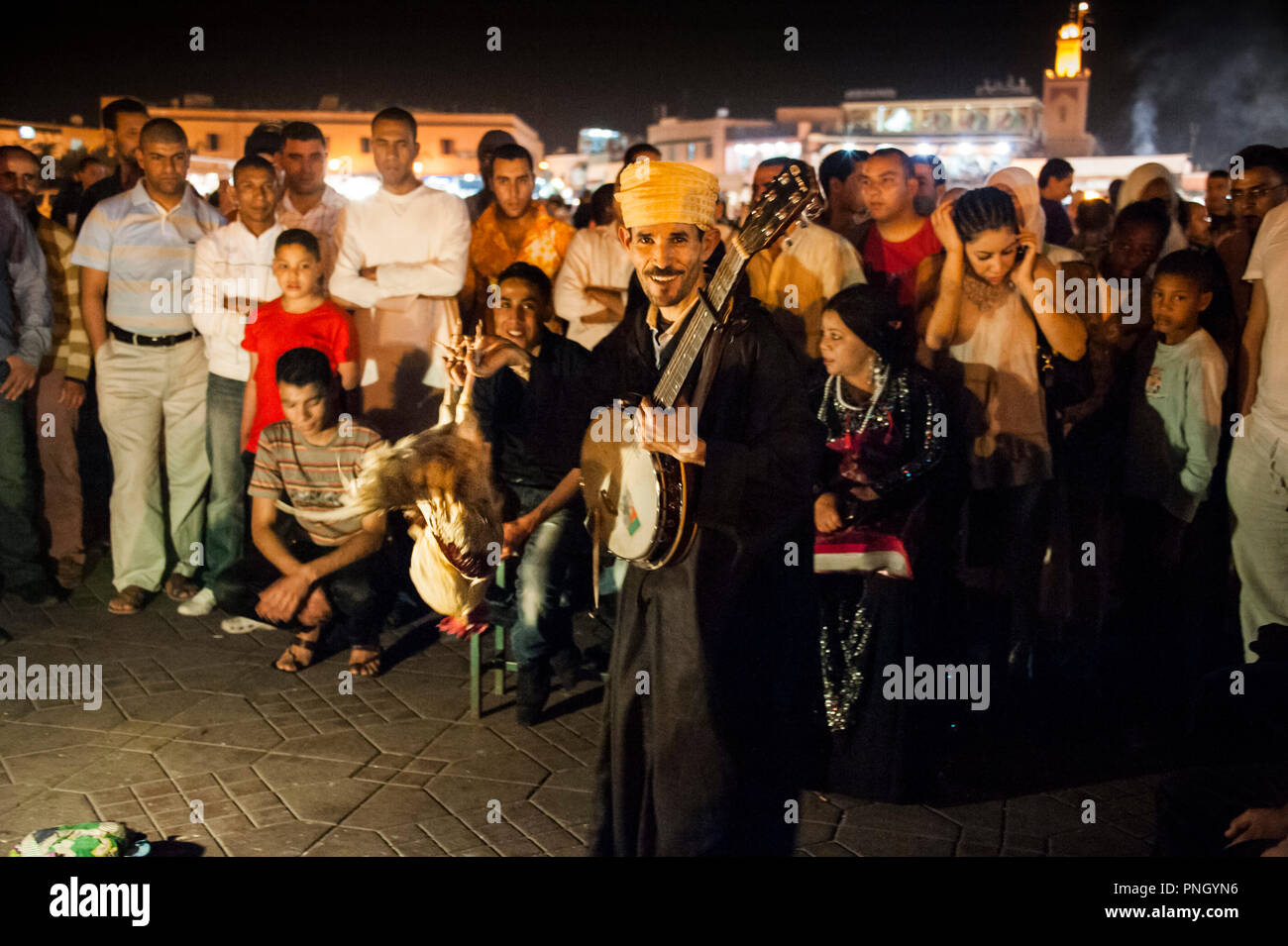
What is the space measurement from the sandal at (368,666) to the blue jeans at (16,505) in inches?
91.4

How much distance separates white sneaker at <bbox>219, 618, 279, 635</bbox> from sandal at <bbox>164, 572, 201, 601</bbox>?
20.9 inches

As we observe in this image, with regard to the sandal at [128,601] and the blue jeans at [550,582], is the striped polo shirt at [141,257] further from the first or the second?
the blue jeans at [550,582]

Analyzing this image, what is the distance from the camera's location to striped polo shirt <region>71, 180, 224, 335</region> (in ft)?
22.3

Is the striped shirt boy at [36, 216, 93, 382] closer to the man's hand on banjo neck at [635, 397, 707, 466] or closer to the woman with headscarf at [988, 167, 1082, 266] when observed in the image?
the man's hand on banjo neck at [635, 397, 707, 466]

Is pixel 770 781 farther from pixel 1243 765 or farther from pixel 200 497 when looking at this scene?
pixel 200 497

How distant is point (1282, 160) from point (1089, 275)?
1.25m

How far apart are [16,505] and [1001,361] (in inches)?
220

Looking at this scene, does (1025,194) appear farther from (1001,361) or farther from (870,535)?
(870,535)

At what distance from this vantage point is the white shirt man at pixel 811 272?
605 centimetres

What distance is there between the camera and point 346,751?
196 inches

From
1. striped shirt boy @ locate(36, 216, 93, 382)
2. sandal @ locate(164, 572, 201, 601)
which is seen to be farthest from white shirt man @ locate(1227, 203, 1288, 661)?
striped shirt boy @ locate(36, 216, 93, 382)

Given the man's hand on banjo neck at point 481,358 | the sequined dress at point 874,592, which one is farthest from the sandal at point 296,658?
the sequined dress at point 874,592

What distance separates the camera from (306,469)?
599cm

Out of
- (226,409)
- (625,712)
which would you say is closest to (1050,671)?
(625,712)
